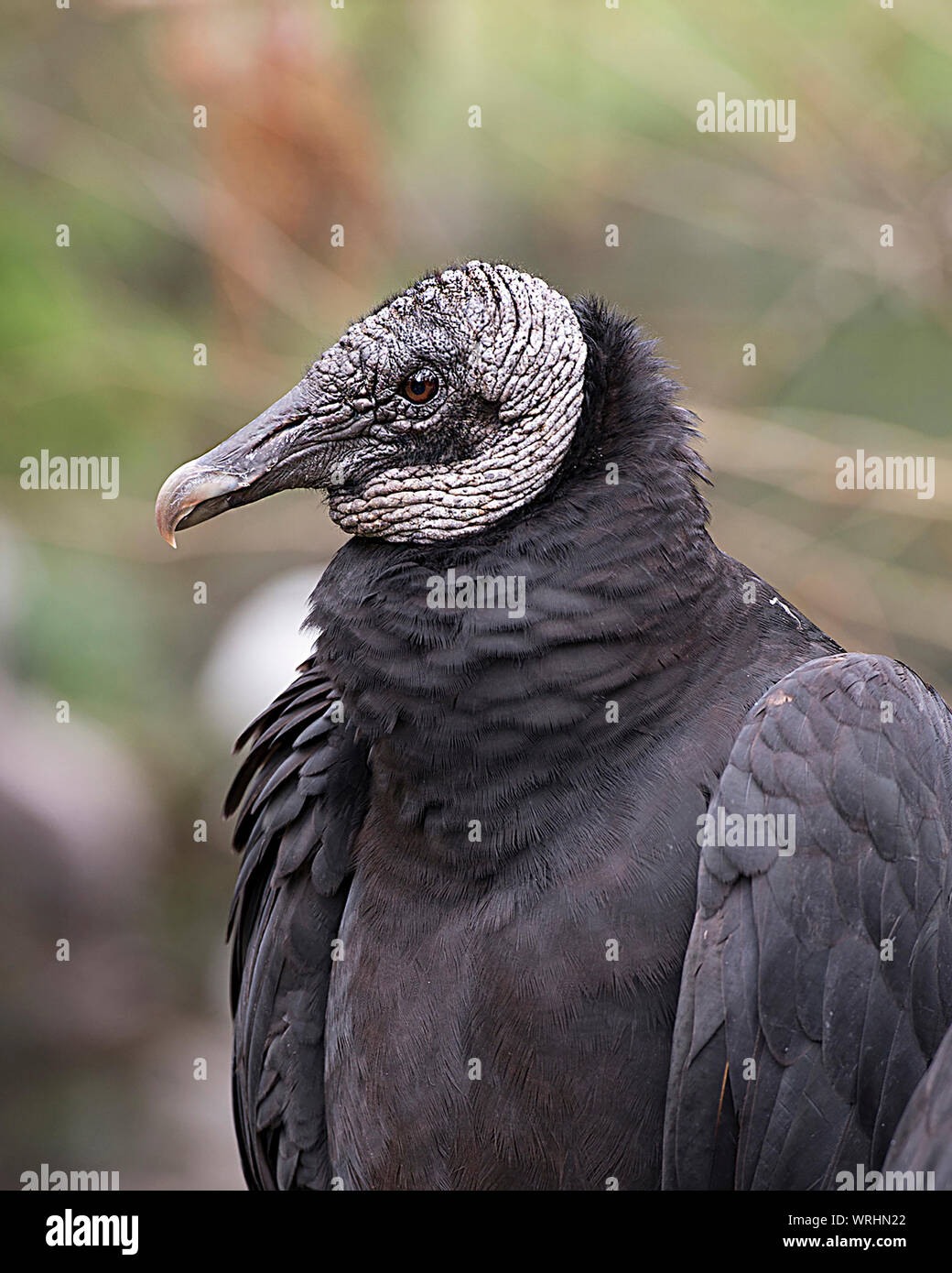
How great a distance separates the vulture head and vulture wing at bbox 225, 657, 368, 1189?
0.49 metres

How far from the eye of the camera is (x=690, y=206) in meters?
5.78

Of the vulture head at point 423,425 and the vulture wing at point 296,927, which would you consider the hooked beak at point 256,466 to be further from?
the vulture wing at point 296,927

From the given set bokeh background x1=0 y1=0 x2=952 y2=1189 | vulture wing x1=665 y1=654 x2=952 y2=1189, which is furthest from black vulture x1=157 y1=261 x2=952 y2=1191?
bokeh background x1=0 y1=0 x2=952 y2=1189

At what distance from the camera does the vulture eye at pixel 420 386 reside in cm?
271

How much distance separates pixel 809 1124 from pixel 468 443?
146cm

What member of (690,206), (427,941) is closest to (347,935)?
(427,941)

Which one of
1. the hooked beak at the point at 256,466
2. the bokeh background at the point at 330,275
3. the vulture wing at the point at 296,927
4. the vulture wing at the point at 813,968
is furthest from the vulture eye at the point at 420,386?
the bokeh background at the point at 330,275

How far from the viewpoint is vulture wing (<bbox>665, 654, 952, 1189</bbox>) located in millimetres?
2418

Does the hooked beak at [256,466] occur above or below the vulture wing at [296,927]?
above

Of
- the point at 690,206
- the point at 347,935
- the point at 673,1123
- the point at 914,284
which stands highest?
the point at 690,206

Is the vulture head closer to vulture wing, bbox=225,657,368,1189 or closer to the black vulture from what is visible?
the black vulture

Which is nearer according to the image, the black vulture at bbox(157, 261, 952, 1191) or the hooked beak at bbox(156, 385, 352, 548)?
the black vulture at bbox(157, 261, 952, 1191)

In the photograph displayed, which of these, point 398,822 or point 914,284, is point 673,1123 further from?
point 914,284

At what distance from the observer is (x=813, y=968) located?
7.93 ft
